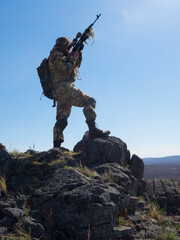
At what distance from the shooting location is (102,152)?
22.0 feet

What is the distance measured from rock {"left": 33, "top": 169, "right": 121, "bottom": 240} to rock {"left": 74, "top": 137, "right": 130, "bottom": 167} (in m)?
2.10

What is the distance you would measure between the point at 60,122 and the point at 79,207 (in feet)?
13.0

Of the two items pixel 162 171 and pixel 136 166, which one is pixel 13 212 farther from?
pixel 162 171

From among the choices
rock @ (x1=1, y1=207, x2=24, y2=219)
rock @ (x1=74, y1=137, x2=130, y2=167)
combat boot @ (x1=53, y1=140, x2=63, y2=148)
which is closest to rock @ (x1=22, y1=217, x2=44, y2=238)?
rock @ (x1=1, y1=207, x2=24, y2=219)

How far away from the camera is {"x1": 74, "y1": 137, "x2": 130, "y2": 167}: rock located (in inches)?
259

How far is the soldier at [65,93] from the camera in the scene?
283 inches

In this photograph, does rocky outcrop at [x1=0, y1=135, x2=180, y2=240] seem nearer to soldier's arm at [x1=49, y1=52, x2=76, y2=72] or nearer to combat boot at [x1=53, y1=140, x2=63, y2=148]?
combat boot at [x1=53, y1=140, x2=63, y2=148]

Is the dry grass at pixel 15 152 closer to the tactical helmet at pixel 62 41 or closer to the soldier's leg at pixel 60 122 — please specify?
the soldier's leg at pixel 60 122

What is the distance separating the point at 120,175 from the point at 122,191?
1.93 feet

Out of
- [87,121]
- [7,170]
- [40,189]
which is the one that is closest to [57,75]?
[87,121]

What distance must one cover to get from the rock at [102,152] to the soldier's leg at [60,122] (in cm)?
87

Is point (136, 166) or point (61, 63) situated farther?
point (136, 166)

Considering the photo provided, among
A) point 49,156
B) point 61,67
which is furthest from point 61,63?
point 49,156

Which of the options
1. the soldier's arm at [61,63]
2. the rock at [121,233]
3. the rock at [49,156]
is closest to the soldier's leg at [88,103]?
the soldier's arm at [61,63]
